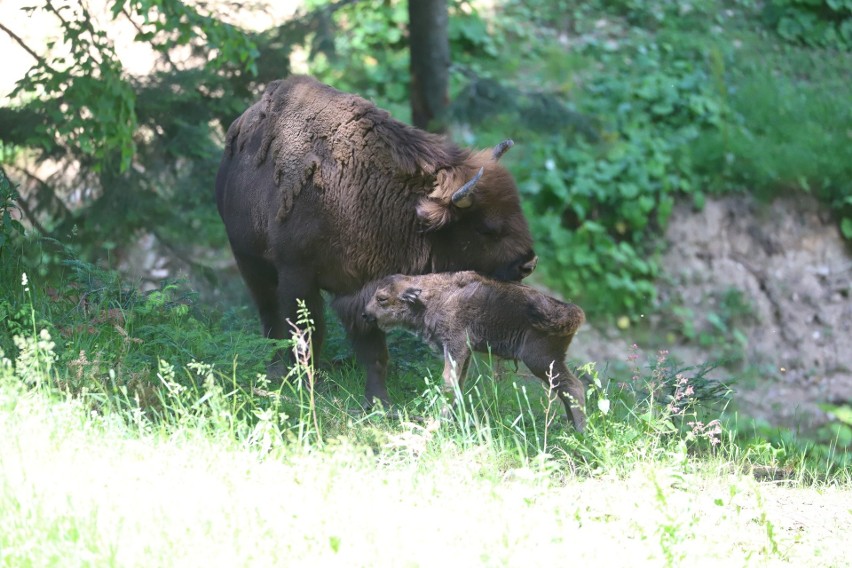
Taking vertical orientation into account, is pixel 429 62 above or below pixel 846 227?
above

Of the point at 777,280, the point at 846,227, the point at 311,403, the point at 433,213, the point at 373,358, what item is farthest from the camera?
the point at 846,227

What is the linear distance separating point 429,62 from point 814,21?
812 cm

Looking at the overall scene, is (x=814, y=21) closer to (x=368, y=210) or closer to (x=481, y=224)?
(x=481, y=224)

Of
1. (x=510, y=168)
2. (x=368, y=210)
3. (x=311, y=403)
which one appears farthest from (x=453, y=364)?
(x=510, y=168)

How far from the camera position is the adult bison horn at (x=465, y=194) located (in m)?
5.87

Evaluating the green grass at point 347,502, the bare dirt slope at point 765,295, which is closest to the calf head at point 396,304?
the green grass at point 347,502

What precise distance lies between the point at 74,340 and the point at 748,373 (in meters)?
8.77

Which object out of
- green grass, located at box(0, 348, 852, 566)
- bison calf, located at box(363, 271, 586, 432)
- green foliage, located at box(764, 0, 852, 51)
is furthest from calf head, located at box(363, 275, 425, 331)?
green foliage, located at box(764, 0, 852, 51)

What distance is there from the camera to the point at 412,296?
19.6 feet

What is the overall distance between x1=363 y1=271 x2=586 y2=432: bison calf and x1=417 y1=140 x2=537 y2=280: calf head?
0.58 feet

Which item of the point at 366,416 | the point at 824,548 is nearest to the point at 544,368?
the point at 366,416

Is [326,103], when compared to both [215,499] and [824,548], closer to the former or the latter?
[215,499]

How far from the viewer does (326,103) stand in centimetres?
652

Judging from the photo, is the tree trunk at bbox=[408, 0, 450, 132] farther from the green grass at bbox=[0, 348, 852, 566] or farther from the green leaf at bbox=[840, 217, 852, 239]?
the green grass at bbox=[0, 348, 852, 566]
